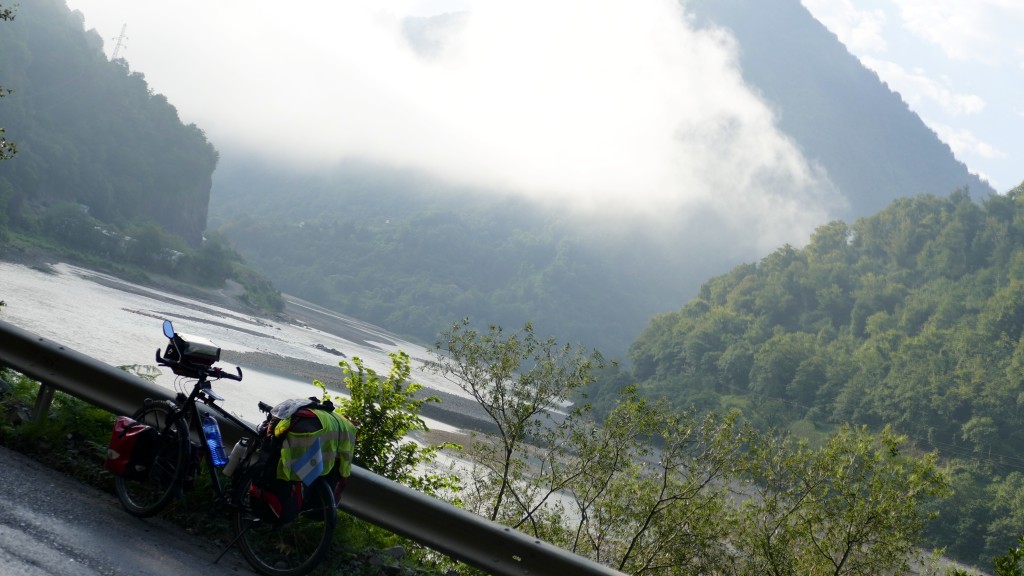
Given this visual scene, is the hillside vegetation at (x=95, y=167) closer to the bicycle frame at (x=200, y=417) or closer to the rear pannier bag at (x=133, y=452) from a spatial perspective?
the rear pannier bag at (x=133, y=452)

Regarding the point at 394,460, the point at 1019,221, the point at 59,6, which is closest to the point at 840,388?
the point at 1019,221

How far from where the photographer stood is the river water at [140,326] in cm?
5106

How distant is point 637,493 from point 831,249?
6489 inches

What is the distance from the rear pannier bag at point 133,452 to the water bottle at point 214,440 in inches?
14.5

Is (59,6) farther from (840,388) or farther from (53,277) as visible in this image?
(840,388)

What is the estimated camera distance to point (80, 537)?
5.91 metres

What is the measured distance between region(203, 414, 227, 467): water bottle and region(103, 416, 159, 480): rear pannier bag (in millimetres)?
369

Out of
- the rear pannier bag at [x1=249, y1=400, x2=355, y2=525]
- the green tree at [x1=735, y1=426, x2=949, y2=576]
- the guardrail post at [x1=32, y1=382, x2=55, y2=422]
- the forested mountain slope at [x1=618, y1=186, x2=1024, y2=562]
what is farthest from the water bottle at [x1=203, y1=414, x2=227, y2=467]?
the forested mountain slope at [x1=618, y1=186, x2=1024, y2=562]

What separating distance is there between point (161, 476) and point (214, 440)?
1.51 ft

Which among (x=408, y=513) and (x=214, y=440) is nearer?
(x=408, y=513)

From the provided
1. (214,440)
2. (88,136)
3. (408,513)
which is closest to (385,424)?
(214,440)

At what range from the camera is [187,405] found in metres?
6.66

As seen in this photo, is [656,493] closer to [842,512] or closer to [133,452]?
[842,512]

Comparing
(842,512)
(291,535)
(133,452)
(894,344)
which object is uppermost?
(894,344)
